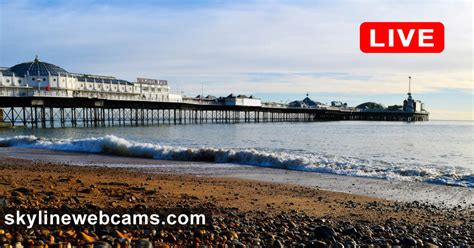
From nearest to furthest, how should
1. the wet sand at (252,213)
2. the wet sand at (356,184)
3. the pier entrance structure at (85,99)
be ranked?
the wet sand at (252,213) < the wet sand at (356,184) < the pier entrance structure at (85,99)

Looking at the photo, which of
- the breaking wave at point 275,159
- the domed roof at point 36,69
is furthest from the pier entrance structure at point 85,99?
the breaking wave at point 275,159

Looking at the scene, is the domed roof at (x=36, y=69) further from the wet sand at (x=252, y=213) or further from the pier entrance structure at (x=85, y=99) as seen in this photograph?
the wet sand at (x=252, y=213)

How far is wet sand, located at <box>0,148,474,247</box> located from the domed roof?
60792mm

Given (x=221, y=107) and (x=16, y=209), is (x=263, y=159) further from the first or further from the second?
(x=221, y=107)

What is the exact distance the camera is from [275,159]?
1563 cm

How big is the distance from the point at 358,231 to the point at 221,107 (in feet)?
252

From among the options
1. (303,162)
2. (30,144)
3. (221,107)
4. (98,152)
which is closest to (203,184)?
(303,162)

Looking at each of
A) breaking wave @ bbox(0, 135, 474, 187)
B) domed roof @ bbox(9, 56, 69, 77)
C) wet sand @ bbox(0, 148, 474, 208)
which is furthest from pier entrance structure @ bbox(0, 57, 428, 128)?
wet sand @ bbox(0, 148, 474, 208)

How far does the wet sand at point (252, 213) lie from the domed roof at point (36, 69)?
60792 mm

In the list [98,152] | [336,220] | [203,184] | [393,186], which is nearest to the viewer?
[336,220]

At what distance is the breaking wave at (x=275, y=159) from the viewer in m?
12.5

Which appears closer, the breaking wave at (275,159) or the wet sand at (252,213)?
the wet sand at (252,213)

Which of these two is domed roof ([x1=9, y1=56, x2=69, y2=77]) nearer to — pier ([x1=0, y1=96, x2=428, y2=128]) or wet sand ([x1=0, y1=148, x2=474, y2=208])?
pier ([x1=0, y1=96, x2=428, y2=128])

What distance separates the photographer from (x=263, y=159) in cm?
1603
